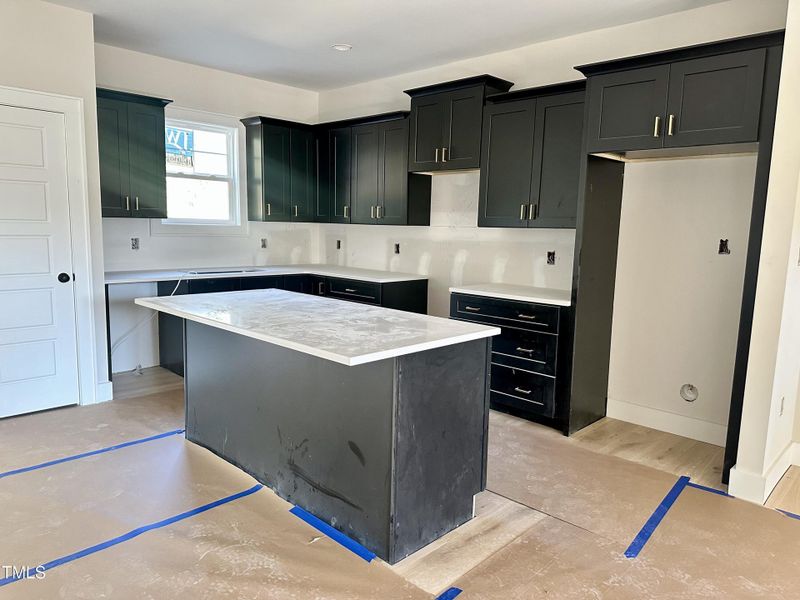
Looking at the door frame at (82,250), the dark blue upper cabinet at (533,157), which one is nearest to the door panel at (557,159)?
the dark blue upper cabinet at (533,157)

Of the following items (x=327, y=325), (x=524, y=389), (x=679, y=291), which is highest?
(x=679, y=291)

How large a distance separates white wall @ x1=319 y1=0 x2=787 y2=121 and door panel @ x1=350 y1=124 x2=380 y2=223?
0.42 m

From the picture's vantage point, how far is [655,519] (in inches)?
103

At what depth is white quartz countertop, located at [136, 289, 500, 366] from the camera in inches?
82.5

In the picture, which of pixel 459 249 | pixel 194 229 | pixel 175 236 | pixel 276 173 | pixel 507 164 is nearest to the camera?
pixel 507 164

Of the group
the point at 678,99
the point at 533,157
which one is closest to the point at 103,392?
the point at 533,157

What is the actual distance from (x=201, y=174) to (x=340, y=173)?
1.37 meters

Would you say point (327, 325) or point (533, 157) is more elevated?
point (533, 157)

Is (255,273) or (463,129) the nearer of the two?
(463,129)

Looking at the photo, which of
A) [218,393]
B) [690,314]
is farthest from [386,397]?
[690,314]

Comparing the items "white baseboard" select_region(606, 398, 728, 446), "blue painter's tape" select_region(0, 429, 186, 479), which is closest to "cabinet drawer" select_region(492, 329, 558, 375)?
"white baseboard" select_region(606, 398, 728, 446)

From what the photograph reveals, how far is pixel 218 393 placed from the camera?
3184 millimetres

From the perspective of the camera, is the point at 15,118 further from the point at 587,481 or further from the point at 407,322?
the point at 587,481

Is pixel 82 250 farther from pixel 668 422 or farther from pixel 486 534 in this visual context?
pixel 668 422
